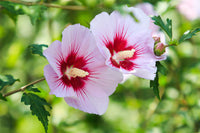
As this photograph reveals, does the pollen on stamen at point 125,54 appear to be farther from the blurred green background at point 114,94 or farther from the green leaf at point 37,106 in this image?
the blurred green background at point 114,94

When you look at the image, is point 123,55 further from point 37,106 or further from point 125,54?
point 37,106

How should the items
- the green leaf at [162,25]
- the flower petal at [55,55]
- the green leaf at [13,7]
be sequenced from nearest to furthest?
the flower petal at [55,55] < the green leaf at [162,25] < the green leaf at [13,7]

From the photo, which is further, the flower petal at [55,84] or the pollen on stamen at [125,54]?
the pollen on stamen at [125,54]

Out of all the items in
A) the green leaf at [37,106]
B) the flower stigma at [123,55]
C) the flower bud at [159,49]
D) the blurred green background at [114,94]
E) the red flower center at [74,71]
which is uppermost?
the flower bud at [159,49]

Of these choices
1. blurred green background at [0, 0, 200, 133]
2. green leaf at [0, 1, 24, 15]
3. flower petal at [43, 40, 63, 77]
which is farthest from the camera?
blurred green background at [0, 0, 200, 133]

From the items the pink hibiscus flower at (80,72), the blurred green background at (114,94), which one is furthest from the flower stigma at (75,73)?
the blurred green background at (114,94)

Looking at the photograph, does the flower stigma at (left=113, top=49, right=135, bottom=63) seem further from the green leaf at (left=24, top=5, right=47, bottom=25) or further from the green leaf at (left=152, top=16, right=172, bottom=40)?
the green leaf at (left=24, top=5, right=47, bottom=25)

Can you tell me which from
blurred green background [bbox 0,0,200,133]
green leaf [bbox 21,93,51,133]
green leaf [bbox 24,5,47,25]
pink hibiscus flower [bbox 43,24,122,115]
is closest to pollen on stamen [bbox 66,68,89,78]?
pink hibiscus flower [bbox 43,24,122,115]

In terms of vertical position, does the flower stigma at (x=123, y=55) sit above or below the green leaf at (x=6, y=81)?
above
